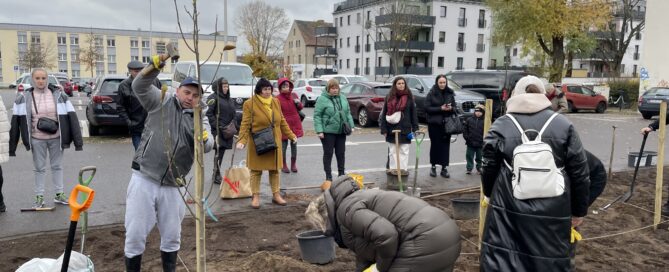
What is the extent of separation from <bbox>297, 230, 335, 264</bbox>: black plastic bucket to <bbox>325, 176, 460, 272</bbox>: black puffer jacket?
1398 mm

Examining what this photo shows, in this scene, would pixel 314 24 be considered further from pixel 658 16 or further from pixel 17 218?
pixel 17 218

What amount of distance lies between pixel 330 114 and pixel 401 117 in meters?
1.20

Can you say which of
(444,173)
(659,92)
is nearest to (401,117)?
(444,173)

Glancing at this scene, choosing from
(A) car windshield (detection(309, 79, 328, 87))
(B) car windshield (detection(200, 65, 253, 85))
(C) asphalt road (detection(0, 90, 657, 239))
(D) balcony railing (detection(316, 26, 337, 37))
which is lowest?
(C) asphalt road (detection(0, 90, 657, 239))

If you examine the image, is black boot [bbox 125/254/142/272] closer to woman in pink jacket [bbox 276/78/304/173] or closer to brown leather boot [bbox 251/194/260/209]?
brown leather boot [bbox 251/194/260/209]

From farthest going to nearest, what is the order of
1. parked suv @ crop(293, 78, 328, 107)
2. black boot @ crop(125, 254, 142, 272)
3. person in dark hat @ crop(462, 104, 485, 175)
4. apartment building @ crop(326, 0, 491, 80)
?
apartment building @ crop(326, 0, 491, 80) < parked suv @ crop(293, 78, 328, 107) < person in dark hat @ crop(462, 104, 485, 175) < black boot @ crop(125, 254, 142, 272)

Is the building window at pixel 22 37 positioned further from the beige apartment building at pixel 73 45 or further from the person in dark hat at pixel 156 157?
the person in dark hat at pixel 156 157

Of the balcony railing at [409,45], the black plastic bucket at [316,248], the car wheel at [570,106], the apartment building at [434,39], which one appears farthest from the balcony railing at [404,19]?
the black plastic bucket at [316,248]

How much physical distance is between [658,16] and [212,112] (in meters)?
25.2

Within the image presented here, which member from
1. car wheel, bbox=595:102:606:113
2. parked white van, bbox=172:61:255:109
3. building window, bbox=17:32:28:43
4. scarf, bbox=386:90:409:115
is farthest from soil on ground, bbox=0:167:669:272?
building window, bbox=17:32:28:43

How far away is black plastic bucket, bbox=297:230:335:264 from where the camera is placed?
4.38m

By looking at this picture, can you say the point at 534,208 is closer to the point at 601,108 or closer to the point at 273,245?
the point at 273,245

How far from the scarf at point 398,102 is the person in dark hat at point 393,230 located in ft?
16.2

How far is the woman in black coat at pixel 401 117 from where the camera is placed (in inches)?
309
